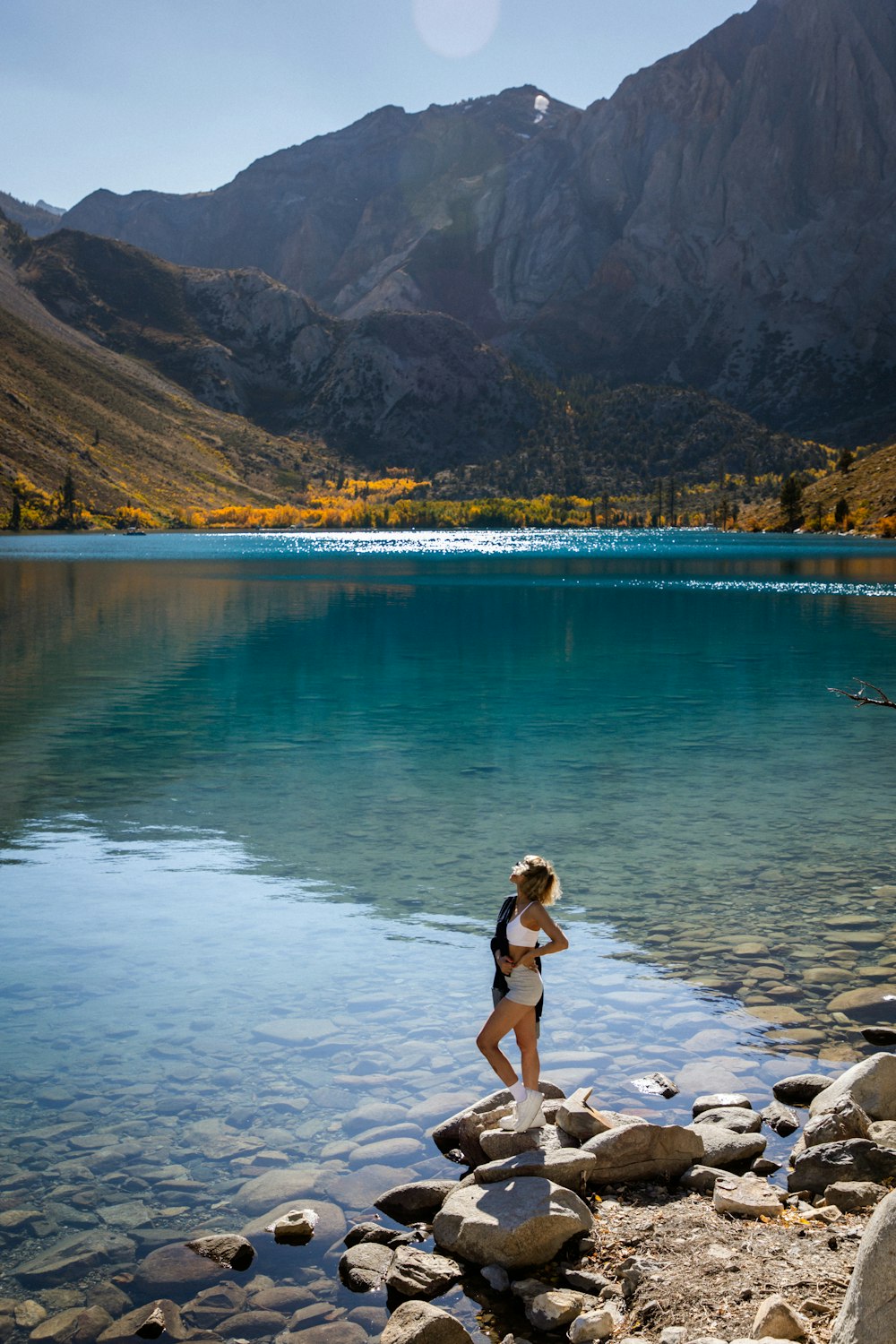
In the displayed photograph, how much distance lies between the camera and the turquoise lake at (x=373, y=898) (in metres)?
11.2

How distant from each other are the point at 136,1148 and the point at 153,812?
14955 mm

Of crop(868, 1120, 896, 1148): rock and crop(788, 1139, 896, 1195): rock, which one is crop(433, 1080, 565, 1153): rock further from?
crop(868, 1120, 896, 1148): rock

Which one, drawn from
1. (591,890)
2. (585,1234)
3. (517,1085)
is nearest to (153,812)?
(591,890)

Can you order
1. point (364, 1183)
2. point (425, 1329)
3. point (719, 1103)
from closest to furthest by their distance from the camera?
point (425, 1329) → point (364, 1183) → point (719, 1103)

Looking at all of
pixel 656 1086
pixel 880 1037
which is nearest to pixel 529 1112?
Result: pixel 656 1086

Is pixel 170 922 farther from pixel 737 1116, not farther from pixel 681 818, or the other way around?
pixel 681 818

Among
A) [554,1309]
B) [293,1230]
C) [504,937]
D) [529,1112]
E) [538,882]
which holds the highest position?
[538,882]

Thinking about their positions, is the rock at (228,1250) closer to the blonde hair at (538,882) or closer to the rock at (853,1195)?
the blonde hair at (538,882)

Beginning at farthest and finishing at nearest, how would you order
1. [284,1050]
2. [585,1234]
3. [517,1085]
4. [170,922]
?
[170,922] → [284,1050] → [517,1085] → [585,1234]

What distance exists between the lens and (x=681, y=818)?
24.2 m

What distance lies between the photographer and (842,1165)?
30.6ft

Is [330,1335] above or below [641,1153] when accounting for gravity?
below

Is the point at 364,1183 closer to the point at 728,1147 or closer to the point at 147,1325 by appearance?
the point at 147,1325

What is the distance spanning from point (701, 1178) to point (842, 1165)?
115 cm
